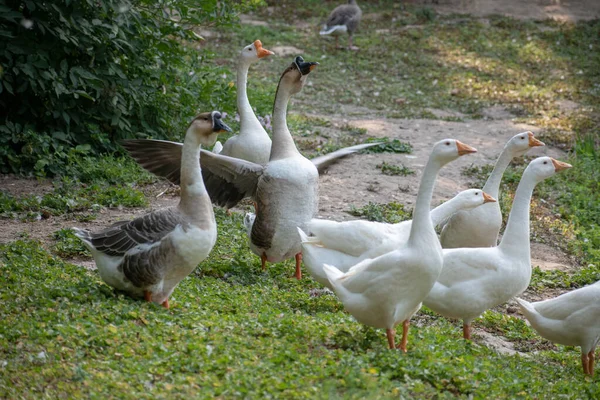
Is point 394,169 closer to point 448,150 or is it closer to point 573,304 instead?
point 573,304

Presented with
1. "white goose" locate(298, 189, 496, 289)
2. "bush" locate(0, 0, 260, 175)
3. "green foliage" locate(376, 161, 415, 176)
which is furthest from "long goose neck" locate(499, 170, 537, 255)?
"bush" locate(0, 0, 260, 175)

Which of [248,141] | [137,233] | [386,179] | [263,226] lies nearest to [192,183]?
[137,233]

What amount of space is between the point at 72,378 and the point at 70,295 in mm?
1215

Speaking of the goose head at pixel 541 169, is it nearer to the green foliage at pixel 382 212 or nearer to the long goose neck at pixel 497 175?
the long goose neck at pixel 497 175

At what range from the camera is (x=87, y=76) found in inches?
361

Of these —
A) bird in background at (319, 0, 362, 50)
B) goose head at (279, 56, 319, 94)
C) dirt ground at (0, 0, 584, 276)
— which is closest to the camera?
goose head at (279, 56, 319, 94)

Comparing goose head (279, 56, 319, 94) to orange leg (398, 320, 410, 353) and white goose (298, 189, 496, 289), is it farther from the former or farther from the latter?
orange leg (398, 320, 410, 353)

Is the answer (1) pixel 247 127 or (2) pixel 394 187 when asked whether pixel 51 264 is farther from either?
(2) pixel 394 187

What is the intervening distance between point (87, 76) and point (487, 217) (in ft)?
16.0

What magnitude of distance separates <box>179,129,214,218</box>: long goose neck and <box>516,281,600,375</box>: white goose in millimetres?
2530

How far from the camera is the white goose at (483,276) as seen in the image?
19.4ft

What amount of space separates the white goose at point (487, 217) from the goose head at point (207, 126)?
2.60 metres

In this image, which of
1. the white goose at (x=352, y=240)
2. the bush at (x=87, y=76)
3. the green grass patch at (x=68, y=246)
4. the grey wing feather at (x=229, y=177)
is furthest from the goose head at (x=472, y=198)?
the bush at (x=87, y=76)

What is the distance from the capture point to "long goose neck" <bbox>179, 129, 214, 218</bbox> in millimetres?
5637
